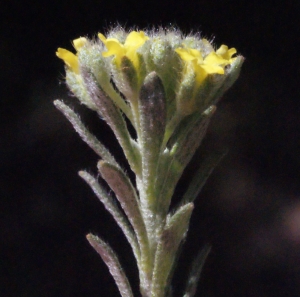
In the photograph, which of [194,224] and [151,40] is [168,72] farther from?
[194,224]

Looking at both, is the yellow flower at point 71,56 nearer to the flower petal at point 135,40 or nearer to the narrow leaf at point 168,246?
the flower petal at point 135,40

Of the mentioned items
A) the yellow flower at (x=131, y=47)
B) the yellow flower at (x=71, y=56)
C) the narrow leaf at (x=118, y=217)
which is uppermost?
the yellow flower at (x=71, y=56)

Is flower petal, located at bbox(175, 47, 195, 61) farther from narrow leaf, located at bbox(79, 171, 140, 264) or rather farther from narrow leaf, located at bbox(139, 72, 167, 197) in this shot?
narrow leaf, located at bbox(79, 171, 140, 264)

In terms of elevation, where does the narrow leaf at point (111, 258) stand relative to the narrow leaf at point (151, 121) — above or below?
below

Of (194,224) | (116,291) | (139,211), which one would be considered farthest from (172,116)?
(116,291)

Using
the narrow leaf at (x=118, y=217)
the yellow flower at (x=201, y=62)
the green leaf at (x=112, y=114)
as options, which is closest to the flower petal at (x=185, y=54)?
the yellow flower at (x=201, y=62)

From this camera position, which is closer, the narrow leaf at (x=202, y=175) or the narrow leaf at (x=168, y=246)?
the narrow leaf at (x=168, y=246)

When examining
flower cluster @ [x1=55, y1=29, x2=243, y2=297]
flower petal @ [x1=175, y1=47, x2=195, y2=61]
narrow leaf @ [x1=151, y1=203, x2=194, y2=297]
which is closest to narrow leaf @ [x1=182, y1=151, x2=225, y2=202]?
flower cluster @ [x1=55, y1=29, x2=243, y2=297]
